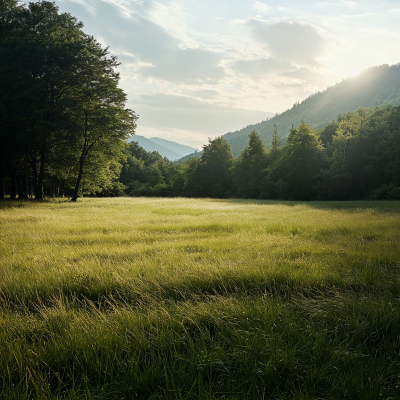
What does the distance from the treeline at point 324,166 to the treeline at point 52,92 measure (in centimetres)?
3446

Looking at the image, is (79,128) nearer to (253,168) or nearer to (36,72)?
(36,72)

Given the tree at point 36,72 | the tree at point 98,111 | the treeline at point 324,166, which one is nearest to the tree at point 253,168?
the treeline at point 324,166

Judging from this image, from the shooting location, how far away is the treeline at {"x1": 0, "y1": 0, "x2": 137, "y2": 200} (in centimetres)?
2450

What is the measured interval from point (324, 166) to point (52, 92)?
47.2m

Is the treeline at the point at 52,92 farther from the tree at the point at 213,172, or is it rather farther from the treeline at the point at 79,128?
the tree at the point at 213,172

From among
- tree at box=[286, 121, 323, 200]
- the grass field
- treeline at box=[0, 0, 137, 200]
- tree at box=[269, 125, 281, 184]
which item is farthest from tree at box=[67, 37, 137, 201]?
tree at box=[269, 125, 281, 184]

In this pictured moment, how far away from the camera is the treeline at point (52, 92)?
80.4ft

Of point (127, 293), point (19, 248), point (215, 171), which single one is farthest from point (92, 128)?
point (215, 171)

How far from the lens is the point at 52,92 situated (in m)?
27.1

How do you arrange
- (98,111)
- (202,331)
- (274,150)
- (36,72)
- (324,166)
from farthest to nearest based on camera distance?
1. (274,150)
2. (324,166)
3. (98,111)
4. (36,72)
5. (202,331)

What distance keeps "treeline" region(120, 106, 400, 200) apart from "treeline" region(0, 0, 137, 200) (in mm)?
34457

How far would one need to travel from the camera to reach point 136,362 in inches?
86.0

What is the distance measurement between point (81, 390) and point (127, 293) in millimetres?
1978

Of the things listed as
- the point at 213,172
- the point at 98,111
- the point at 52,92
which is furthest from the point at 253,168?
the point at 52,92
